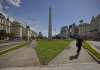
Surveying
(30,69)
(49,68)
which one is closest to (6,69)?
(30,69)

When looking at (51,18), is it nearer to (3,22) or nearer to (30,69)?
(30,69)

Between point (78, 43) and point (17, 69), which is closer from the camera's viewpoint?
point (17, 69)

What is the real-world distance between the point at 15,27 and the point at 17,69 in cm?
13231

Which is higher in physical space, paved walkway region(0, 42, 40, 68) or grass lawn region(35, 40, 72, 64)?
grass lawn region(35, 40, 72, 64)

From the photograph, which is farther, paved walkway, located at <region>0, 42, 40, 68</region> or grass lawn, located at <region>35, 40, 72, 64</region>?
grass lawn, located at <region>35, 40, 72, 64</region>

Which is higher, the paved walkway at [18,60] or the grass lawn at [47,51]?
the grass lawn at [47,51]

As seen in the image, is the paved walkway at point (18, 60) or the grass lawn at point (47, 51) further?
the grass lawn at point (47, 51)

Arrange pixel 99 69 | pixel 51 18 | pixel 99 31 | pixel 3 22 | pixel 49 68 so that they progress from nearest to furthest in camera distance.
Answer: pixel 99 69 < pixel 49 68 < pixel 51 18 < pixel 99 31 < pixel 3 22

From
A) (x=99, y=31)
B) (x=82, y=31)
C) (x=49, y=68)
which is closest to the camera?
(x=49, y=68)

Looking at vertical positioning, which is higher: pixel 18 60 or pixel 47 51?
pixel 47 51

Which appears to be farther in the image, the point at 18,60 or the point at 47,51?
the point at 47,51

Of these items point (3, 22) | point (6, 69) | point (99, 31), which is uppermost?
point (3, 22)

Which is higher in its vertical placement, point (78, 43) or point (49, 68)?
point (78, 43)

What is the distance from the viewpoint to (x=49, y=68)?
680cm
